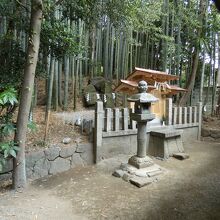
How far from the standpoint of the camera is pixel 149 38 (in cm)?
989

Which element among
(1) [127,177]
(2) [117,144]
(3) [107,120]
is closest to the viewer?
(1) [127,177]

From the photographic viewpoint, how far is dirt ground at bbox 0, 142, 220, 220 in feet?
11.1

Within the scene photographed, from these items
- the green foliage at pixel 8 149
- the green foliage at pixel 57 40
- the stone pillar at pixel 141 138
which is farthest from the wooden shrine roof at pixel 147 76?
the green foliage at pixel 8 149

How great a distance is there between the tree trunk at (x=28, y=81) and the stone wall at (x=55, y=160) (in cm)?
37

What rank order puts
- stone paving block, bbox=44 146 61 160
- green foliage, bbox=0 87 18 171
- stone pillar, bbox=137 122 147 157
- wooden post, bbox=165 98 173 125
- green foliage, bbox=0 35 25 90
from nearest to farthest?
green foliage, bbox=0 87 18 171, green foliage, bbox=0 35 25 90, stone paving block, bbox=44 146 61 160, stone pillar, bbox=137 122 147 157, wooden post, bbox=165 98 173 125

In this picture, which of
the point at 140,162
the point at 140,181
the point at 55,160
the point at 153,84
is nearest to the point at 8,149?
the point at 55,160

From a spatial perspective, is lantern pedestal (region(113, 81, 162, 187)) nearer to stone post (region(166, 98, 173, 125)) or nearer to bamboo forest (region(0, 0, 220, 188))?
bamboo forest (region(0, 0, 220, 188))

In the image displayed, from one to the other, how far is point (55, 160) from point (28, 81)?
1.60 metres

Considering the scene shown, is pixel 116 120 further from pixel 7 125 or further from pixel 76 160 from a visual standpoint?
pixel 7 125

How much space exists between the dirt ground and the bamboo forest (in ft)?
1.85

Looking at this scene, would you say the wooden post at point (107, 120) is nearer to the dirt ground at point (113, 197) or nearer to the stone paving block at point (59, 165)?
the dirt ground at point (113, 197)

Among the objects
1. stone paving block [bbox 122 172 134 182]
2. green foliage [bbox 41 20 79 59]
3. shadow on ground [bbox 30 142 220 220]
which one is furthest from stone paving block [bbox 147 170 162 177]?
green foliage [bbox 41 20 79 59]

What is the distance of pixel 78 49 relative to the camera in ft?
15.6

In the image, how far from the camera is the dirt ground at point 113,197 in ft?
11.1
